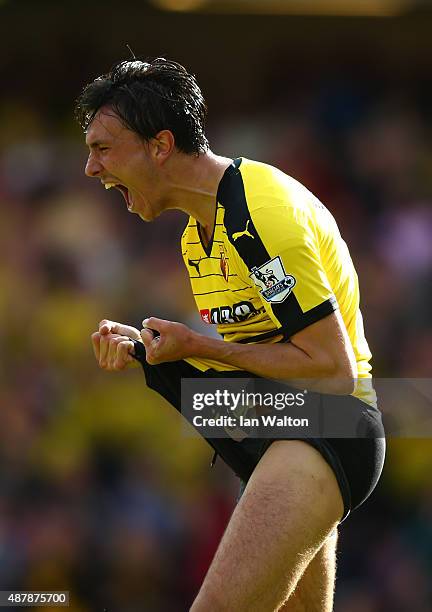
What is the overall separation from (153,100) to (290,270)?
2.63 feet

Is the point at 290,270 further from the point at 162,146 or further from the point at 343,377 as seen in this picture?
the point at 162,146

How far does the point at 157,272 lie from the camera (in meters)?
8.18

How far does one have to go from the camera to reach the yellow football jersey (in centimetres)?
344

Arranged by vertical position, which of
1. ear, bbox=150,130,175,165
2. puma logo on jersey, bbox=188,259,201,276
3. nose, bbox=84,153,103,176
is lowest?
puma logo on jersey, bbox=188,259,201,276

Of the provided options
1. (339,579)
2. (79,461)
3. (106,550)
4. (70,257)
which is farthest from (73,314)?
(339,579)

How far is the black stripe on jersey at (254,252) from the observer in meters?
3.44

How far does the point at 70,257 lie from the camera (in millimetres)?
8250

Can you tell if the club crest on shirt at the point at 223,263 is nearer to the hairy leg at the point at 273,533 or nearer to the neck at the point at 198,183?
the neck at the point at 198,183

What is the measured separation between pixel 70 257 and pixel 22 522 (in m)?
1.98

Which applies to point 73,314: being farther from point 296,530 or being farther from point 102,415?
point 296,530

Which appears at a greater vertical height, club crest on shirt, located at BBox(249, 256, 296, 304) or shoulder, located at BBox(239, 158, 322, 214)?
shoulder, located at BBox(239, 158, 322, 214)

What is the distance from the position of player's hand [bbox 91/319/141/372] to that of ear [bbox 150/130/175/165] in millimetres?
586

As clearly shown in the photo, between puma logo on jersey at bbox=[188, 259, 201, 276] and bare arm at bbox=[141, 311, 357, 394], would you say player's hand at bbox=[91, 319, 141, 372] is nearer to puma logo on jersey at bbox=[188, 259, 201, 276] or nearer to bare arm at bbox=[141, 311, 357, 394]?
bare arm at bbox=[141, 311, 357, 394]

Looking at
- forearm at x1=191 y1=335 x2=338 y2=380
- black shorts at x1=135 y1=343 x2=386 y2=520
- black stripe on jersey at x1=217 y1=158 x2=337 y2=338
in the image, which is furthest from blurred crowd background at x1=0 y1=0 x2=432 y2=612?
black stripe on jersey at x1=217 y1=158 x2=337 y2=338
